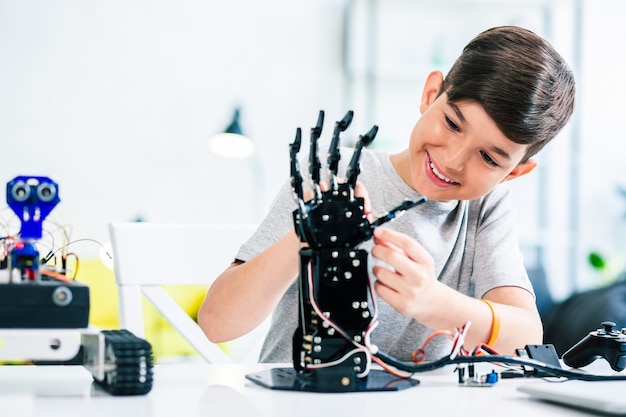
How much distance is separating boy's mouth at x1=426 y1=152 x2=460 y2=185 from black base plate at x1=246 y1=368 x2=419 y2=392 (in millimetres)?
358

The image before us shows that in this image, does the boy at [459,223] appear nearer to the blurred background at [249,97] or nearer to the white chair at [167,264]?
the white chair at [167,264]

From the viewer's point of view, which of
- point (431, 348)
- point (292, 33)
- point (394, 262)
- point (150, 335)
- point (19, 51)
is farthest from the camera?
point (292, 33)

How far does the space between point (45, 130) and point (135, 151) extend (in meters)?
0.44

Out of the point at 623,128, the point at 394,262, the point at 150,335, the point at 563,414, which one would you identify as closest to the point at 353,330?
the point at 394,262

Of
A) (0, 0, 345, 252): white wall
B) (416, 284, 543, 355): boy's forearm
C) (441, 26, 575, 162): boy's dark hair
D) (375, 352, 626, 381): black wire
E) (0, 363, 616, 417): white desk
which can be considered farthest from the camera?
(0, 0, 345, 252): white wall

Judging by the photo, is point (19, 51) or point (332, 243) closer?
point (332, 243)

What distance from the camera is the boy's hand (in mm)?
738

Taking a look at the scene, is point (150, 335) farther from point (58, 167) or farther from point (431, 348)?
point (431, 348)

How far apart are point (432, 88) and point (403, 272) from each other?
1.54ft

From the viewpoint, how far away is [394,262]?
75cm

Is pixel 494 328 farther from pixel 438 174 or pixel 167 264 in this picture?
pixel 167 264

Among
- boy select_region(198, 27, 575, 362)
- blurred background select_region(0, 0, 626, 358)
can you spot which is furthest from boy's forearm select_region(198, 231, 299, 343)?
blurred background select_region(0, 0, 626, 358)

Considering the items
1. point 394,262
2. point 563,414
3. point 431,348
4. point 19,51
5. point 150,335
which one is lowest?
point 150,335

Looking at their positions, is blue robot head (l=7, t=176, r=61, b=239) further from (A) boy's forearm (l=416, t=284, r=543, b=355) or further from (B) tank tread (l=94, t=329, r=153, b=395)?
(A) boy's forearm (l=416, t=284, r=543, b=355)
